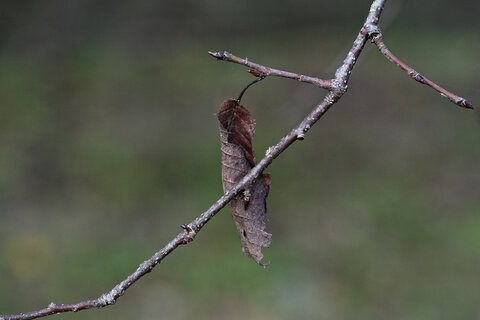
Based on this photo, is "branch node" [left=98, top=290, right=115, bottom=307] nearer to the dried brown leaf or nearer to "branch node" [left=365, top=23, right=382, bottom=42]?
the dried brown leaf

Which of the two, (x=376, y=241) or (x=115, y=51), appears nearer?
(x=376, y=241)

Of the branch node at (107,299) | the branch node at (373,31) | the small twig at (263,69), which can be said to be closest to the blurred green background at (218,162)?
the branch node at (373,31)

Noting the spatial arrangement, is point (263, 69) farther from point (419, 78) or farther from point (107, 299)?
point (107, 299)

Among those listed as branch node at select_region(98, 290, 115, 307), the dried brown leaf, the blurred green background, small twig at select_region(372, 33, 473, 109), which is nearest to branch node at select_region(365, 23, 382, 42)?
small twig at select_region(372, 33, 473, 109)

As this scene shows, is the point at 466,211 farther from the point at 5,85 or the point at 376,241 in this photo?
the point at 5,85

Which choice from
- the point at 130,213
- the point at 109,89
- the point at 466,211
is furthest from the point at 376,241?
the point at 109,89

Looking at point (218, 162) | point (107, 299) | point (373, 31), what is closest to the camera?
point (107, 299)

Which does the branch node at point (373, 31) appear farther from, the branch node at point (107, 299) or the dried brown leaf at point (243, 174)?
the branch node at point (107, 299)

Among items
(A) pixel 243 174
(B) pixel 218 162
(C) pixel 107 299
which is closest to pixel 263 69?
(A) pixel 243 174
